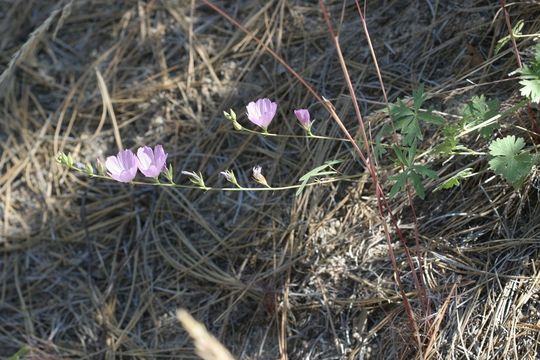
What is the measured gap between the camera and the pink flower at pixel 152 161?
6.39ft

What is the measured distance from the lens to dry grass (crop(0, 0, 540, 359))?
2217mm

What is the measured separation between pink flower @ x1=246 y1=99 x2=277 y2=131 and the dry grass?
0.59 metres

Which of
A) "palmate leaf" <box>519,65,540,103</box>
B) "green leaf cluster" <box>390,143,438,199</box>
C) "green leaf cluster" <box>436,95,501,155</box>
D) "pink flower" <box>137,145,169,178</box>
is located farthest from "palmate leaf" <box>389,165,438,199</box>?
"pink flower" <box>137,145,169,178</box>

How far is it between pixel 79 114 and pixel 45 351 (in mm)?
974

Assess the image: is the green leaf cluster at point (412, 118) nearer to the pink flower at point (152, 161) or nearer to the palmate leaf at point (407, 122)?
the palmate leaf at point (407, 122)

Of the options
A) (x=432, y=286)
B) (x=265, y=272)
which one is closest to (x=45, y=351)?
(x=265, y=272)

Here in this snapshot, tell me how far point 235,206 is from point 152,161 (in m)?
0.79

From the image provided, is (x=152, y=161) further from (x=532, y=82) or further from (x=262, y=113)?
(x=532, y=82)

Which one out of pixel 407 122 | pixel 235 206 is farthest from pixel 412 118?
pixel 235 206

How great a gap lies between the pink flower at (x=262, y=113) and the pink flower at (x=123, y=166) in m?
0.32

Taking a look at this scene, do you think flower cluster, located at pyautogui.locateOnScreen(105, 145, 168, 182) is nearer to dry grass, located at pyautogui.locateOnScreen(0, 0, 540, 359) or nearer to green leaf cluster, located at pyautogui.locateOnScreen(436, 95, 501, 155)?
dry grass, located at pyautogui.locateOnScreen(0, 0, 540, 359)

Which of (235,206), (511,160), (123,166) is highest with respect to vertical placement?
(123,166)

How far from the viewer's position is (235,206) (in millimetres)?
2738

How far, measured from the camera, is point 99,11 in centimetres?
332
